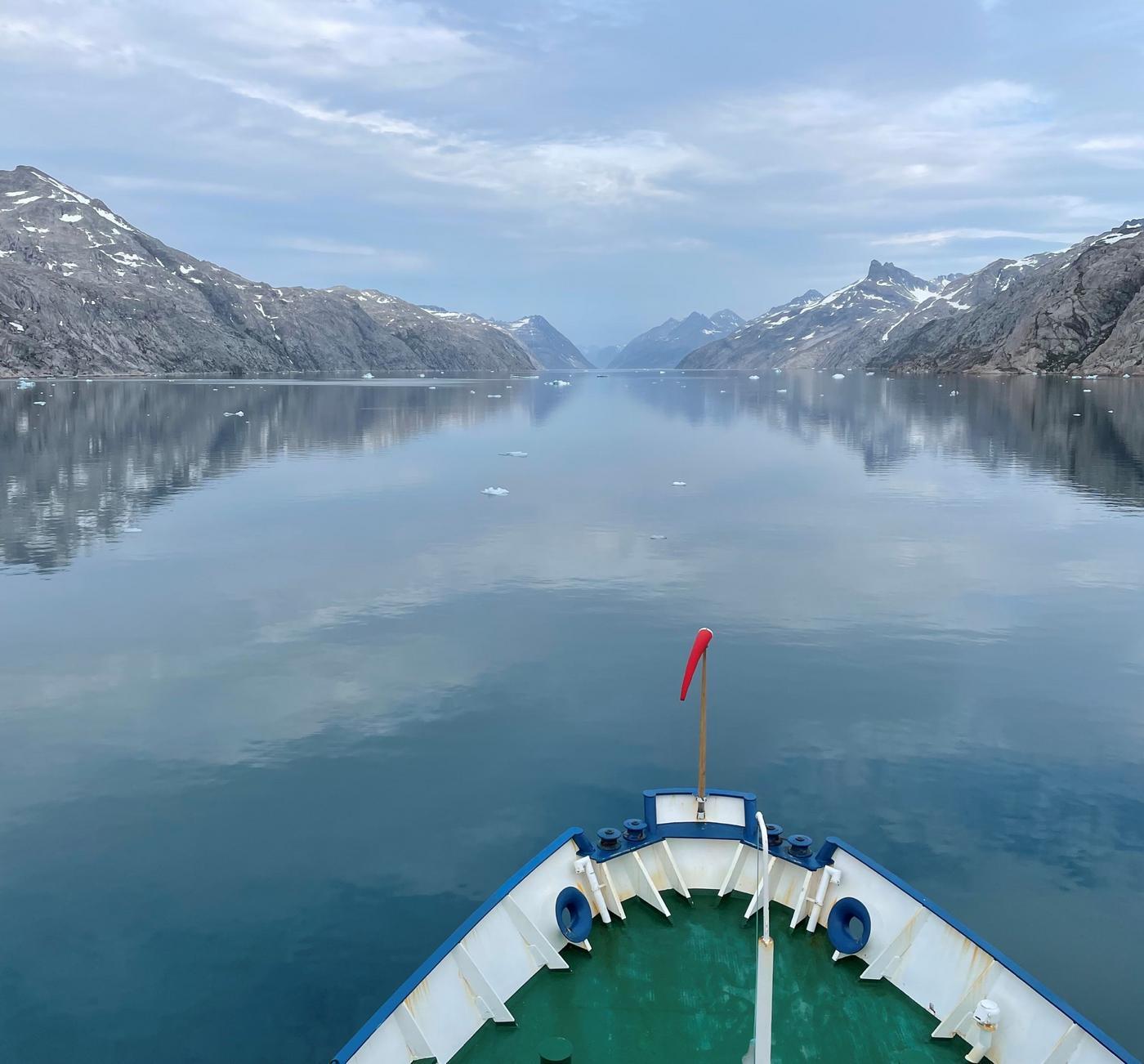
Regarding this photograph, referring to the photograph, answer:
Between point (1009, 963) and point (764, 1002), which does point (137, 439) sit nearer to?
point (1009, 963)

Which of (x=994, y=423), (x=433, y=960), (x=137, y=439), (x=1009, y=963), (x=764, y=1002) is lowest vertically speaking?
(x=433, y=960)

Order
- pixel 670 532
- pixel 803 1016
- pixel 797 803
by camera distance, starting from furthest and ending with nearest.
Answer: pixel 670 532, pixel 797 803, pixel 803 1016

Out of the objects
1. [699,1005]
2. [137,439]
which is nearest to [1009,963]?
[699,1005]

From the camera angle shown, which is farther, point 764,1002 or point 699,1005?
point 699,1005

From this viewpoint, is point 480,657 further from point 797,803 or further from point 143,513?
point 143,513

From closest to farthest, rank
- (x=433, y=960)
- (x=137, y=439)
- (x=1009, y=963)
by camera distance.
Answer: (x=1009, y=963) < (x=433, y=960) < (x=137, y=439)

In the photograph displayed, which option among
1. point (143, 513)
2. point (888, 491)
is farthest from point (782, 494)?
point (143, 513)

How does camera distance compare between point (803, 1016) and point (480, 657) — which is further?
point (480, 657)
